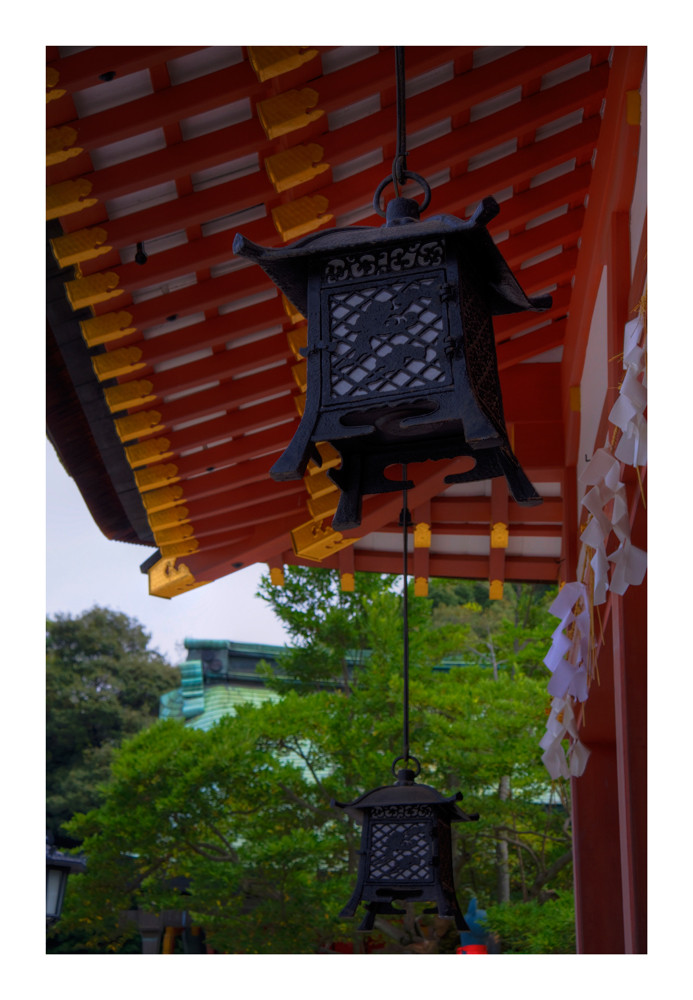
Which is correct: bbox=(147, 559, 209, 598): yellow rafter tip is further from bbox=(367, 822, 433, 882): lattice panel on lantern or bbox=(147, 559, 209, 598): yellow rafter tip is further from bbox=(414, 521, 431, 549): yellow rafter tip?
bbox=(367, 822, 433, 882): lattice panel on lantern

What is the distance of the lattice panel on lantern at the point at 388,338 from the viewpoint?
132cm

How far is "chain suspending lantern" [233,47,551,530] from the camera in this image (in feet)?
4.28

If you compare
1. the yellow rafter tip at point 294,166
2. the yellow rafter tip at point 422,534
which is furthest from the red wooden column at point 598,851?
the yellow rafter tip at point 294,166

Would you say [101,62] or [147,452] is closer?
[101,62]

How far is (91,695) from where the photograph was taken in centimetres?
1443

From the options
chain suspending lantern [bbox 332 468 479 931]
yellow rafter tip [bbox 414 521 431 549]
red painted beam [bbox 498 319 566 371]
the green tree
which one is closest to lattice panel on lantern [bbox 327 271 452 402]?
chain suspending lantern [bbox 332 468 479 931]

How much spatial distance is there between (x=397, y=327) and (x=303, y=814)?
743cm

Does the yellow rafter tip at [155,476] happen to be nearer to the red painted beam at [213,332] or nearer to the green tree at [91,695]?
the red painted beam at [213,332]

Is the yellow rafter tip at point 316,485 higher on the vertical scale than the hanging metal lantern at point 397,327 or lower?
higher

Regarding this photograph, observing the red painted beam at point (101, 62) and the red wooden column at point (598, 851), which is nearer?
the red painted beam at point (101, 62)

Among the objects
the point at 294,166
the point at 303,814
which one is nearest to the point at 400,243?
the point at 294,166

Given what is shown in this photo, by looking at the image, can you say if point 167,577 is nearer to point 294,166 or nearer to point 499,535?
point 499,535

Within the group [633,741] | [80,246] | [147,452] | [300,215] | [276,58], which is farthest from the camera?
[147,452]

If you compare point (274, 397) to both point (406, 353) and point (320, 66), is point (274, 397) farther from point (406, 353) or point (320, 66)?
point (406, 353)
